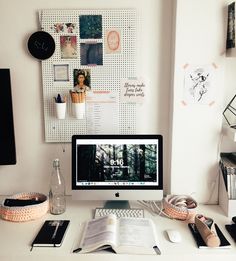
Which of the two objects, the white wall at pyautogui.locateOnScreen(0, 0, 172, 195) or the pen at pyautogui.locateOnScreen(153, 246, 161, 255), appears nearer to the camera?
the pen at pyautogui.locateOnScreen(153, 246, 161, 255)

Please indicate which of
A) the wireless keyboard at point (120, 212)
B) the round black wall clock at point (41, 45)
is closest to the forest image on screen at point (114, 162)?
the wireless keyboard at point (120, 212)

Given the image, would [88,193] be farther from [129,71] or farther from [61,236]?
[129,71]

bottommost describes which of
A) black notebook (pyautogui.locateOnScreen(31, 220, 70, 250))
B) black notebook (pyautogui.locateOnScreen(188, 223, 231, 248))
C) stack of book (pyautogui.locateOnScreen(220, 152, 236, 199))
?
black notebook (pyautogui.locateOnScreen(188, 223, 231, 248))

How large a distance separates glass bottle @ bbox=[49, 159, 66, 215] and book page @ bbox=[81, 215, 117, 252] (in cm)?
25

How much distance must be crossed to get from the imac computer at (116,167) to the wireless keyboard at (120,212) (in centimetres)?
6

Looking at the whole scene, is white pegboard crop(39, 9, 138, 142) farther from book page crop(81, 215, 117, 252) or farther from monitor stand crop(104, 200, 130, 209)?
book page crop(81, 215, 117, 252)

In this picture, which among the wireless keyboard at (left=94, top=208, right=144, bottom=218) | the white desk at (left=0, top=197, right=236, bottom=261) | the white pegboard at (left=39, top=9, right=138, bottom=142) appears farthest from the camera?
the white pegboard at (left=39, top=9, right=138, bottom=142)

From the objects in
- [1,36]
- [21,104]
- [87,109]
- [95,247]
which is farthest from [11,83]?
[95,247]

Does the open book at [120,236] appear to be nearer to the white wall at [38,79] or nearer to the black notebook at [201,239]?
the black notebook at [201,239]

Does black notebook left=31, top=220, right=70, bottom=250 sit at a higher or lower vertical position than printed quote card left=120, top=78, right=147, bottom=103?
lower

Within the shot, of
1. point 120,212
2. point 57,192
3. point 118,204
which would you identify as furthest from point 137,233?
point 57,192

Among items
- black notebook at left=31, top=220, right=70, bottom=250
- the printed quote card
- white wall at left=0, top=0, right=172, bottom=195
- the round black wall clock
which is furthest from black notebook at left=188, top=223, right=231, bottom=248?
the round black wall clock

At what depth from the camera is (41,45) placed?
1780 mm

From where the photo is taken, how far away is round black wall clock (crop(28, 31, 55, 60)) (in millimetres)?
1771
